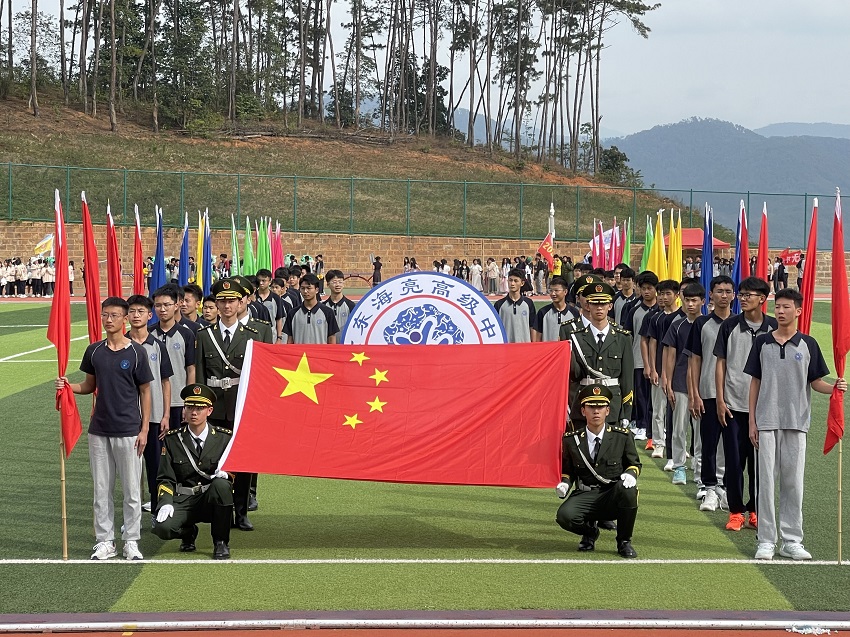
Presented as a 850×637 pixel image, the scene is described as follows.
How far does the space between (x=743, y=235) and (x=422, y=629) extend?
7.46 m

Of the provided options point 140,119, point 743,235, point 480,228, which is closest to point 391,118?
point 140,119

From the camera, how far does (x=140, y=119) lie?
7038 centimetres

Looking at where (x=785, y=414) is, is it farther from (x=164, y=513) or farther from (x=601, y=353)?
(x=164, y=513)

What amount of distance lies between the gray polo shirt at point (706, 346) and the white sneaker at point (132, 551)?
5072 millimetres

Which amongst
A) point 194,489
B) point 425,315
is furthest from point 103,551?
point 425,315

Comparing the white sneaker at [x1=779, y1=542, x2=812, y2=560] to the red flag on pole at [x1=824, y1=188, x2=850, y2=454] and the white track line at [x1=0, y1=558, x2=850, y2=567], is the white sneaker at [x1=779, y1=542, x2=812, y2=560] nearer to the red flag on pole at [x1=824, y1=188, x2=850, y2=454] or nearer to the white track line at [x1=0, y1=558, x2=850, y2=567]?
the white track line at [x1=0, y1=558, x2=850, y2=567]

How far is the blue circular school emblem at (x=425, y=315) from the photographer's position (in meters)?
11.0

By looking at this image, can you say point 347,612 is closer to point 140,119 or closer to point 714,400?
point 714,400

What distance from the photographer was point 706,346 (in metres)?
10.1

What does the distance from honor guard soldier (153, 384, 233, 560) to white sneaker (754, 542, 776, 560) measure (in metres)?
3.99

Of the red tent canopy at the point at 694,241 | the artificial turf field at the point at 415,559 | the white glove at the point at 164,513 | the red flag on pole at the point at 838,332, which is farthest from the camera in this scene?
the red tent canopy at the point at 694,241

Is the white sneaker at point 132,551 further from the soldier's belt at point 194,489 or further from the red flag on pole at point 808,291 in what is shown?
the red flag on pole at point 808,291

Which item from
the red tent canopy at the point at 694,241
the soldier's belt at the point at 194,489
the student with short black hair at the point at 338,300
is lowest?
the soldier's belt at the point at 194,489

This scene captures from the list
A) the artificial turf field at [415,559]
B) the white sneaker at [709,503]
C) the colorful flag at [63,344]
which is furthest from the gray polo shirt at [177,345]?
the white sneaker at [709,503]
